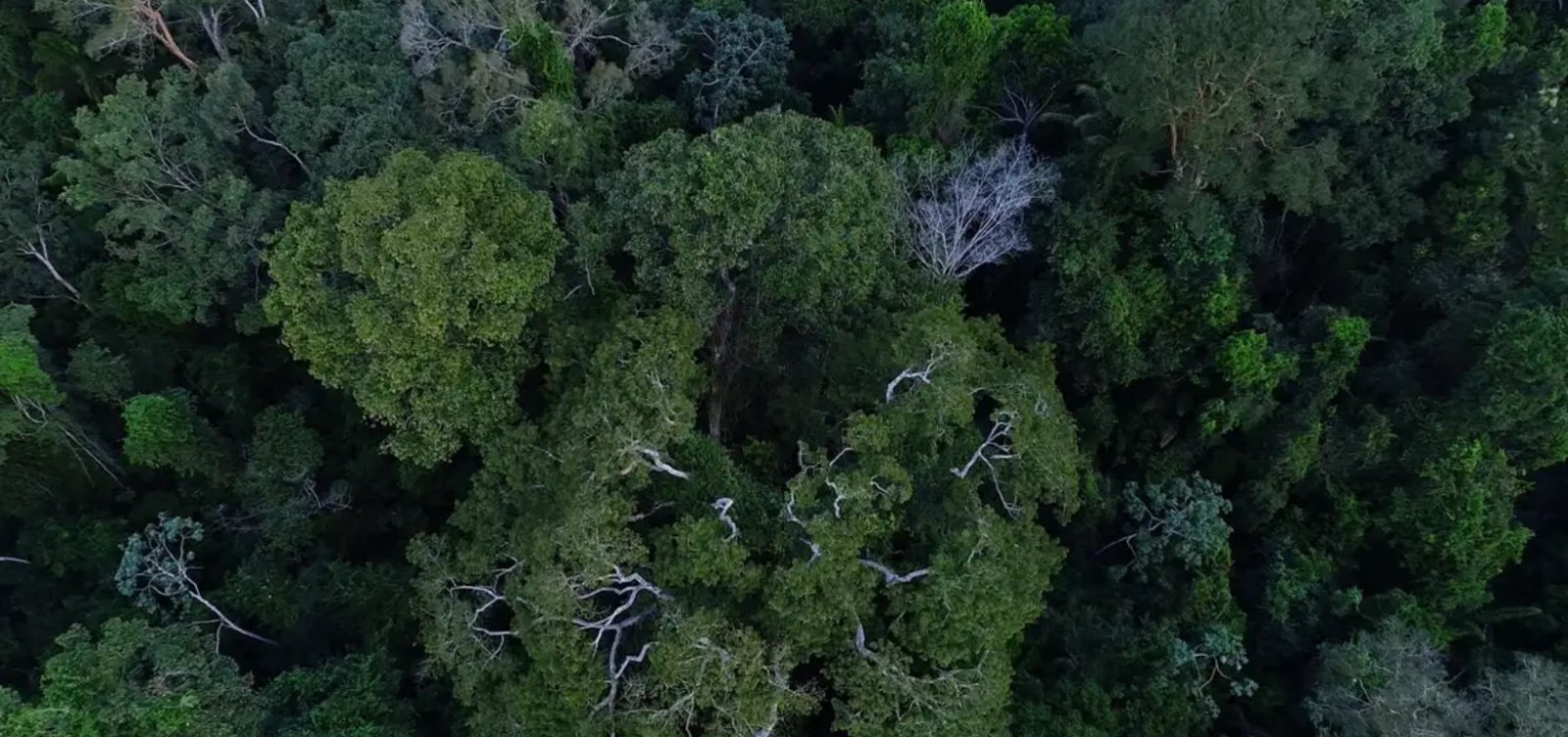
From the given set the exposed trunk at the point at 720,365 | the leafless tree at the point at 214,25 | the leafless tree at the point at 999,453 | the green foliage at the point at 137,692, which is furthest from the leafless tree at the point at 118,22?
the leafless tree at the point at 999,453

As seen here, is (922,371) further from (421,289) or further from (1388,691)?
(1388,691)

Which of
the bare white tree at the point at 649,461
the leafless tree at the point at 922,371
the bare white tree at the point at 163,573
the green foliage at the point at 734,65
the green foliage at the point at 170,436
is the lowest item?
the bare white tree at the point at 163,573

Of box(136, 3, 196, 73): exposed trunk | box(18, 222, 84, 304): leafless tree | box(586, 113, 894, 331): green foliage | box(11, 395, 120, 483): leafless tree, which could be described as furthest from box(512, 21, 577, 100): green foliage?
box(11, 395, 120, 483): leafless tree

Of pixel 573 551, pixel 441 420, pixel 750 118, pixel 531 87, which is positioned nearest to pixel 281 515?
pixel 441 420

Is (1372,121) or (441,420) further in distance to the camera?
(1372,121)

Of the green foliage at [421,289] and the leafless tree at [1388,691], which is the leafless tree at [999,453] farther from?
the green foliage at [421,289]

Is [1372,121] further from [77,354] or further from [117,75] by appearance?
[117,75]
